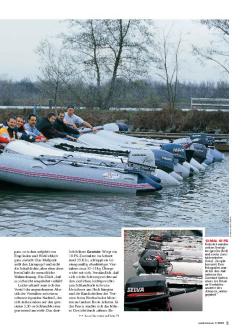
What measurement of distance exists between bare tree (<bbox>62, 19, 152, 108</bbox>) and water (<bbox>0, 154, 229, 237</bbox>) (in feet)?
4.48

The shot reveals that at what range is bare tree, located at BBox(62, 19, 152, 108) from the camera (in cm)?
642

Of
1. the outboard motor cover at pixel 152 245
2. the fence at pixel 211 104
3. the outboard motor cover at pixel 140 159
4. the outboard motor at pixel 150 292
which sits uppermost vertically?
the fence at pixel 211 104

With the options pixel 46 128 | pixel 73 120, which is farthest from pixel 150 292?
pixel 73 120

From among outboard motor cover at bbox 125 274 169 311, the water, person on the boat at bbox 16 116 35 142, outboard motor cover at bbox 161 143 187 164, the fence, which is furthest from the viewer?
outboard motor cover at bbox 161 143 187 164

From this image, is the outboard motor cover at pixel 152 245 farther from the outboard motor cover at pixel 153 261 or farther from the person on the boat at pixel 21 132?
the person on the boat at pixel 21 132

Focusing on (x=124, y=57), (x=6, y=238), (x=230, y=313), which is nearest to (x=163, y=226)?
(x=230, y=313)

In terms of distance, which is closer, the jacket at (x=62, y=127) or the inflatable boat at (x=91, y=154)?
the inflatable boat at (x=91, y=154)

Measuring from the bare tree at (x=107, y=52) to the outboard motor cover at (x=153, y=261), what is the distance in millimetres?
2120

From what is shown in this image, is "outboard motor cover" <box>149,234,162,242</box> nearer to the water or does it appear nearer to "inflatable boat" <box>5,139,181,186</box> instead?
the water

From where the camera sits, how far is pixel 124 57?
23.6ft

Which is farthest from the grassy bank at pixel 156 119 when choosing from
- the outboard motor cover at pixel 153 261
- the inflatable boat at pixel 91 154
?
the outboard motor cover at pixel 153 261

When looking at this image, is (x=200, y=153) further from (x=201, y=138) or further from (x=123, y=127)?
(x=123, y=127)

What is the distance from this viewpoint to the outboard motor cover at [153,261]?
5047mm

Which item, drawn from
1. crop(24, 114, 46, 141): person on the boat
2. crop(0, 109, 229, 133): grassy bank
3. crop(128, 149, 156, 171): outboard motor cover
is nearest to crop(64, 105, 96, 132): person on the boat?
crop(0, 109, 229, 133): grassy bank
